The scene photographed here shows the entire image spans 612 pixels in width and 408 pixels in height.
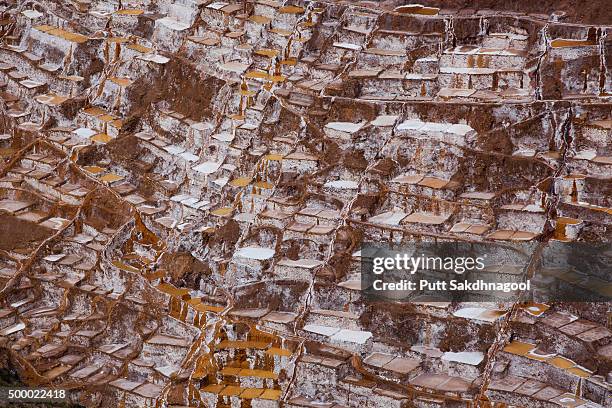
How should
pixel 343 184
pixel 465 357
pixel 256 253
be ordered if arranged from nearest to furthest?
pixel 465 357
pixel 256 253
pixel 343 184

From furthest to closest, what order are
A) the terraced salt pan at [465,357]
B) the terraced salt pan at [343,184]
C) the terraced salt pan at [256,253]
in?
the terraced salt pan at [343,184]
the terraced salt pan at [256,253]
the terraced salt pan at [465,357]

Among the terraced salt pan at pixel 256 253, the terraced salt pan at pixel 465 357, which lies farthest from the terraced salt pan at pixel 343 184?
the terraced salt pan at pixel 465 357

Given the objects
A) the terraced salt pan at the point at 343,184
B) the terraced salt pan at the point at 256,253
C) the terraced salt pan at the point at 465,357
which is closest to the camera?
Result: the terraced salt pan at the point at 465,357

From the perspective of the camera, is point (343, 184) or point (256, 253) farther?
point (343, 184)

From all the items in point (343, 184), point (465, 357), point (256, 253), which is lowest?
point (465, 357)

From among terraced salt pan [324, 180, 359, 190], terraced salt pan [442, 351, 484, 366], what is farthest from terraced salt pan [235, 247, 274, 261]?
terraced salt pan [442, 351, 484, 366]

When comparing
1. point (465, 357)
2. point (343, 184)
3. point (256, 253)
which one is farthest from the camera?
point (343, 184)

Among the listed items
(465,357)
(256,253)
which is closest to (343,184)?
(256,253)

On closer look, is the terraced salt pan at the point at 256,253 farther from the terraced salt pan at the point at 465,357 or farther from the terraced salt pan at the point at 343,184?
the terraced salt pan at the point at 465,357

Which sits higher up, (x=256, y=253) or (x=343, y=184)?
(x=343, y=184)

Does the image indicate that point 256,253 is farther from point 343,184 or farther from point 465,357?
point 465,357

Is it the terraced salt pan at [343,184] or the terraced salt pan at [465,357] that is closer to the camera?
the terraced salt pan at [465,357]
